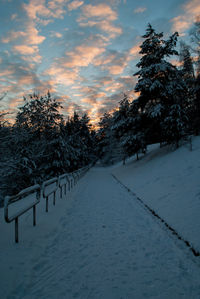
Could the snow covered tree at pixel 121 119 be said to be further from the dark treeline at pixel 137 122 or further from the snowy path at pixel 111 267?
the snowy path at pixel 111 267

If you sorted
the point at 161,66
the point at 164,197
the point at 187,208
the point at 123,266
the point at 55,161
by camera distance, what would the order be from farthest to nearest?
1. the point at 55,161
2. the point at 161,66
3. the point at 164,197
4. the point at 187,208
5. the point at 123,266

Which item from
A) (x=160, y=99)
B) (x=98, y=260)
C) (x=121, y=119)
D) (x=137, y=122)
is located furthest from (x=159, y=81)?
(x=98, y=260)

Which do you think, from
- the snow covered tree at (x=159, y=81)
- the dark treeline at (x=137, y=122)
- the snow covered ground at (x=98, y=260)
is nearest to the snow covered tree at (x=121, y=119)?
the dark treeline at (x=137, y=122)

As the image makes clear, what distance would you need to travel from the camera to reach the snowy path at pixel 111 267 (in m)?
2.16

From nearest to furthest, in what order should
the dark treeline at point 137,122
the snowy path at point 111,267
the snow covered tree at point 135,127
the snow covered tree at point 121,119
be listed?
the snowy path at point 111,267 → the dark treeline at point 137,122 → the snow covered tree at point 135,127 → the snow covered tree at point 121,119

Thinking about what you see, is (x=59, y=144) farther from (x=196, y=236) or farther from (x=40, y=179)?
(x=196, y=236)

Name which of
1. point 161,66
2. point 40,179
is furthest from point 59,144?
point 161,66

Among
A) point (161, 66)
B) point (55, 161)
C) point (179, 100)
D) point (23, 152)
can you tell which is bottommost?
point (55, 161)

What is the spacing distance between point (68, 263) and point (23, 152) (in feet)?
44.9

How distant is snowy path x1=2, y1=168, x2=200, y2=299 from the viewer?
7.08ft

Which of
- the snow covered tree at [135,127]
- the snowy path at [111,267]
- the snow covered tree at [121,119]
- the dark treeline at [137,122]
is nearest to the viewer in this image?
the snowy path at [111,267]

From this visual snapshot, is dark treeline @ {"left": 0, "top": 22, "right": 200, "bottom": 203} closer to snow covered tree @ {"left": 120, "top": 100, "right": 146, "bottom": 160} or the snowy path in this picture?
snow covered tree @ {"left": 120, "top": 100, "right": 146, "bottom": 160}

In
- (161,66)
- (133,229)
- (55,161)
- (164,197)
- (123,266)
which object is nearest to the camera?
(123,266)

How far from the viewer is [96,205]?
6.90m
